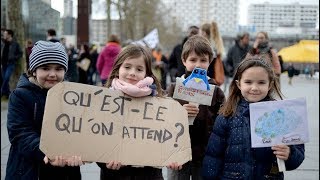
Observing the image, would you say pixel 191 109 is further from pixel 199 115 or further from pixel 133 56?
pixel 133 56

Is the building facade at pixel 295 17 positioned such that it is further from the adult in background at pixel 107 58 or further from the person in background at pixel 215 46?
the adult in background at pixel 107 58

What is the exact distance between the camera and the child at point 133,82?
3146mm

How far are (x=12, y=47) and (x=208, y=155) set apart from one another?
9.14 metres

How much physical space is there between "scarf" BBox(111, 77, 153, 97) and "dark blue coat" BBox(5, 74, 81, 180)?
0.44 meters

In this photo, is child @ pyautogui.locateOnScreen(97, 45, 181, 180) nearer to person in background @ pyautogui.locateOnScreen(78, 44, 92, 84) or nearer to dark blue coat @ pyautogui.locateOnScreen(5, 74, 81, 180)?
dark blue coat @ pyautogui.locateOnScreen(5, 74, 81, 180)

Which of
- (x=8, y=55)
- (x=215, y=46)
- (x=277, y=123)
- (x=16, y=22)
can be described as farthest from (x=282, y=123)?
(x=16, y=22)

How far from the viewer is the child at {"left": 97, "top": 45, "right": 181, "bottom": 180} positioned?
10.3ft

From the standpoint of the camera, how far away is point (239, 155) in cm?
311

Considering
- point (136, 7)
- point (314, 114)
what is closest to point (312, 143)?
point (314, 114)

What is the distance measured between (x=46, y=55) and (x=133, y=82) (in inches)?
21.2

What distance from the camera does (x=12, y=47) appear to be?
11.6 metres

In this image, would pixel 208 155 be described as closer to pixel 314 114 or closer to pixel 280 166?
pixel 280 166

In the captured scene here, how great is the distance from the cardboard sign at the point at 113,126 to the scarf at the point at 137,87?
4 cm

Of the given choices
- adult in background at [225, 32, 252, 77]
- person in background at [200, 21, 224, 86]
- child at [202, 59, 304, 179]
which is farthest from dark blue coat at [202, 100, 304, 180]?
adult in background at [225, 32, 252, 77]
